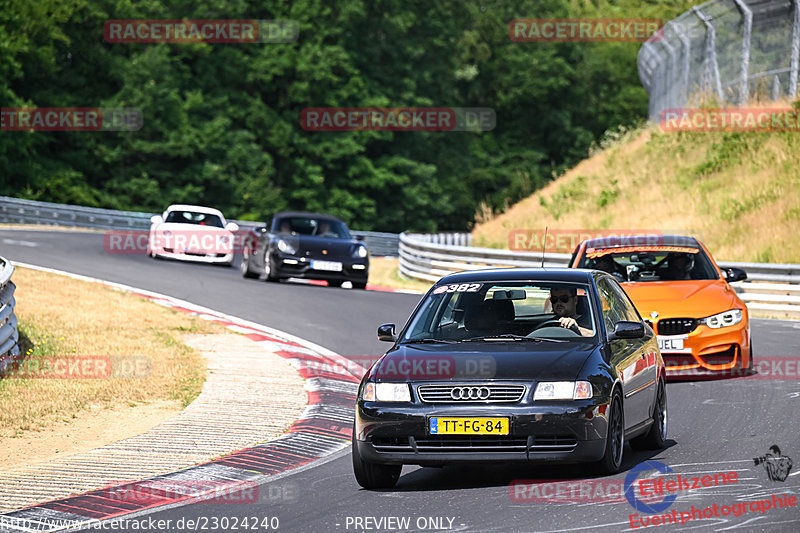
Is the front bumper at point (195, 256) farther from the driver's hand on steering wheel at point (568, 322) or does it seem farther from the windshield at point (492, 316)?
the driver's hand on steering wheel at point (568, 322)

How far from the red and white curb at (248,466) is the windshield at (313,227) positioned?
10.6m

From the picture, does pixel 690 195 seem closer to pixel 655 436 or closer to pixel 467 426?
pixel 655 436

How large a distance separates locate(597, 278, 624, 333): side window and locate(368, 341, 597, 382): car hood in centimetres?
64

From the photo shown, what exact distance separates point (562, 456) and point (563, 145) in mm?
71804

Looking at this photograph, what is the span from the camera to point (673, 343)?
1330 cm

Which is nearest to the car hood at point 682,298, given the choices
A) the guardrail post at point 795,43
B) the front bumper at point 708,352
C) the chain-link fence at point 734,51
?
the front bumper at point 708,352

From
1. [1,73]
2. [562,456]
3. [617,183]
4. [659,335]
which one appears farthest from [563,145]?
[562,456]

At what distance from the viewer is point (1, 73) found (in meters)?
57.7

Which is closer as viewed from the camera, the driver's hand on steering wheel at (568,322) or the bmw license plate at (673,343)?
the driver's hand on steering wheel at (568,322)

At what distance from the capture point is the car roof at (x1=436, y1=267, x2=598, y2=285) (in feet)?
30.8

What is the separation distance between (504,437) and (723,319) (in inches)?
238

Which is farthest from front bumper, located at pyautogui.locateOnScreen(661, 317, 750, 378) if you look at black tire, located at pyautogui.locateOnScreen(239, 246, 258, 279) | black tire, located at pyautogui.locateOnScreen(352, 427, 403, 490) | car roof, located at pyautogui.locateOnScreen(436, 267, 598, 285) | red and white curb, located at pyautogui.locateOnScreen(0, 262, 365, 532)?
black tire, located at pyautogui.locateOnScreen(239, 246, 258, 279)

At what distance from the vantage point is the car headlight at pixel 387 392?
8.19 metres

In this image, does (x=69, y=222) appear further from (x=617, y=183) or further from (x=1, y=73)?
(x=617, y=183)
